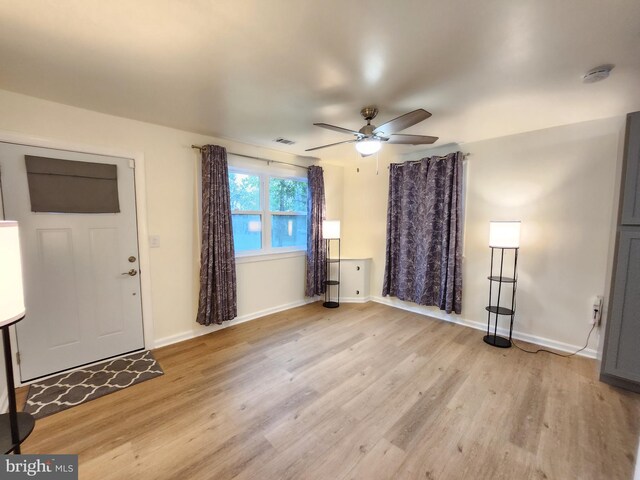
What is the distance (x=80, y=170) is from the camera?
2.47 metres

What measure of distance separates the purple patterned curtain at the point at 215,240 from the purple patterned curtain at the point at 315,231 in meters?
1.36

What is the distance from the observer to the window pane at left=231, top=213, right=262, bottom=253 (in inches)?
144

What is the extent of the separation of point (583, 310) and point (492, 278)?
891mm

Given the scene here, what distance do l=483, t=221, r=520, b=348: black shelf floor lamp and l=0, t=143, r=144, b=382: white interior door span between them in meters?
3.94

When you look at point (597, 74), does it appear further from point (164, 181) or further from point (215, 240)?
point (164, 181)

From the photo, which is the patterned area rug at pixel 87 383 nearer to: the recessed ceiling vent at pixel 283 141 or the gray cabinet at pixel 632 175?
the recessed ceiling vent at pixel 283 141

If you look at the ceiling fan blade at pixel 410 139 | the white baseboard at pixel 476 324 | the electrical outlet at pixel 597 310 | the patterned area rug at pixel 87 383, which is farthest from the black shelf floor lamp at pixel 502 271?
the patterned area rug at pixel 87 383

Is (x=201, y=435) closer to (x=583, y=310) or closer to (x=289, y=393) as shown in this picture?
(x=289, y=393)

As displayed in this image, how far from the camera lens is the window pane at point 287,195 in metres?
4.06

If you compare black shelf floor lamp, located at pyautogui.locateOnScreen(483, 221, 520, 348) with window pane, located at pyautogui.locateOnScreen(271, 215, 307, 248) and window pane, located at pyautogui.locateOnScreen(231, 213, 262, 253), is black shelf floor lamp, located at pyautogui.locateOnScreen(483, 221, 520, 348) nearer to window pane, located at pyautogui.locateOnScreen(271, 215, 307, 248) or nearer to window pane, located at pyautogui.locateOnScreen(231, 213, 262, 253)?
window pane, located at pyautogui.locateOnScreen(271, 215, 307, 248)

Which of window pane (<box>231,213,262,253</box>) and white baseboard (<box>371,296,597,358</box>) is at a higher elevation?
window pane (<box>231,213,262,253</box>)

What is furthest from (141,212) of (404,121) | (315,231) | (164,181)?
(404,121)

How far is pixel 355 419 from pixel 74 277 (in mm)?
2798

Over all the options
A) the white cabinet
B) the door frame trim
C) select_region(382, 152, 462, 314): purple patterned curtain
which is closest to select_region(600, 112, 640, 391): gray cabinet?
select_region(382, 152, 462, 314): purple patterned curtain
